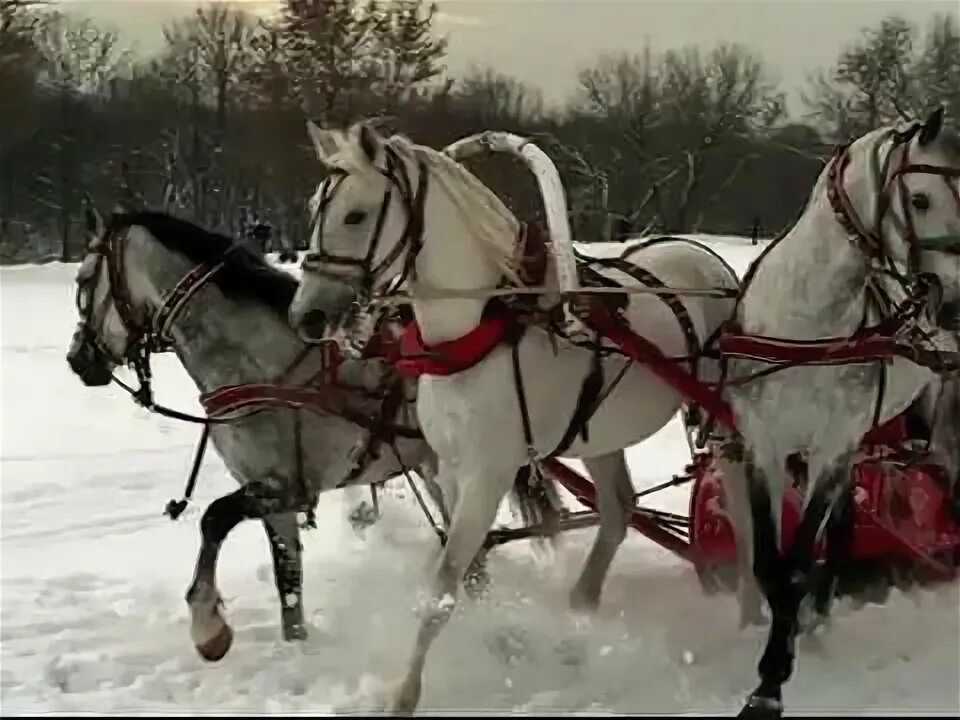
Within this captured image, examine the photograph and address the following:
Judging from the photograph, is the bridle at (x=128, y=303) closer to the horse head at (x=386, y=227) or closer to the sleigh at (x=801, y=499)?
the horse head at (x=386, y=227)

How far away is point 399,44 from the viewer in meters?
3.77

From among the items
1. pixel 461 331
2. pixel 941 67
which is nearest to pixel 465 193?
pixel 461 331

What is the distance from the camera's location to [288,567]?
2.21 metres

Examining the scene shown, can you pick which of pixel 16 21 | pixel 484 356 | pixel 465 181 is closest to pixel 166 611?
pixel 484 356

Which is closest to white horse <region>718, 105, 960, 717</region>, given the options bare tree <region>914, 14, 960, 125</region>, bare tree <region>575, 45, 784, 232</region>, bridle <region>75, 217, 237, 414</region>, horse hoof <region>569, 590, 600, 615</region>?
horse hoof <region>569, 590, 600, 615</region>

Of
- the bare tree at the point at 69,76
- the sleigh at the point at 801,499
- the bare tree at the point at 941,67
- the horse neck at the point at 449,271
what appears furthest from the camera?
the bare tree at the point at 941,67

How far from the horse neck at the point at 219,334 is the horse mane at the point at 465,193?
50 centimetres

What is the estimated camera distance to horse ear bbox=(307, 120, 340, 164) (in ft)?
5.44

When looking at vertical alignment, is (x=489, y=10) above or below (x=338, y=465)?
above

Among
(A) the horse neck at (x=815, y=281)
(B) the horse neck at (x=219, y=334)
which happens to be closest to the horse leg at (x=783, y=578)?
(A) the horse neck at (x=815, y=281)

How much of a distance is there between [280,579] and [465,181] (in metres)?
1.07

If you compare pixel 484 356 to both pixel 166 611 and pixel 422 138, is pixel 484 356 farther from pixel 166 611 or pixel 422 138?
pixel 422 138

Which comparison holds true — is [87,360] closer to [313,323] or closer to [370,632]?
[313,323]

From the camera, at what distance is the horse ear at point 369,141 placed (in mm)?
1620
